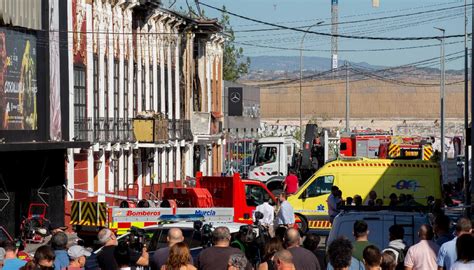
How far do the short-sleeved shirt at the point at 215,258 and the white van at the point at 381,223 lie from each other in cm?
438

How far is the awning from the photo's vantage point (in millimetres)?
34688

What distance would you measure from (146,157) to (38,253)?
4078cm

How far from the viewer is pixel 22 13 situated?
121 feet

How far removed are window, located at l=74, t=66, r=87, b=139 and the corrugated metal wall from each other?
5.00 meters

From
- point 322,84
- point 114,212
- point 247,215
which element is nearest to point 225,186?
point 247,215

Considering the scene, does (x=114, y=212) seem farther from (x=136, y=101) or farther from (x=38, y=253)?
(x=136, y=101)

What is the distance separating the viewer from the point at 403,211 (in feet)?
65.2

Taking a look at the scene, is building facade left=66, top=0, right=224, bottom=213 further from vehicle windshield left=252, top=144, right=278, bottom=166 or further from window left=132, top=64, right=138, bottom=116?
vehicle windshield left=252, top=144, right=278, bottom=166

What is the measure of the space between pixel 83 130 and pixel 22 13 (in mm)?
8006

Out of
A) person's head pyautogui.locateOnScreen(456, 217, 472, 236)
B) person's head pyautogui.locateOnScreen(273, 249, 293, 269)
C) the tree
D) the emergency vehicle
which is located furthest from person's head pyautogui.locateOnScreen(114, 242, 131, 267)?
the tree

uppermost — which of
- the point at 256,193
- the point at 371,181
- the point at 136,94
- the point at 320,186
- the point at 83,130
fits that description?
the point at 136,94

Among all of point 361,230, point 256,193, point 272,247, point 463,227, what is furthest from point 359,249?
point 256,193

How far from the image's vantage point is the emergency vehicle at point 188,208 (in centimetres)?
2645

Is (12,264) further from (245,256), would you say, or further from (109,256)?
(245,256)
